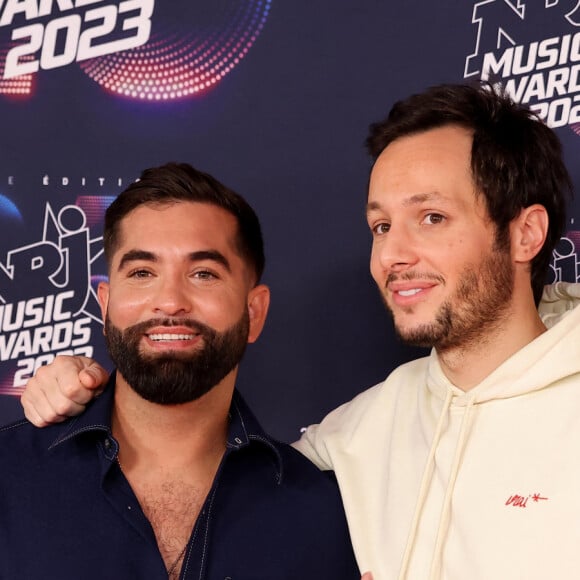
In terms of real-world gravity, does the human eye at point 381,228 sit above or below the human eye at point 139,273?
above

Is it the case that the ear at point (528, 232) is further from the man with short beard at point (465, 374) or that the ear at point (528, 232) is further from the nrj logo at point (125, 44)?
the nrj logo at point (125, 44)

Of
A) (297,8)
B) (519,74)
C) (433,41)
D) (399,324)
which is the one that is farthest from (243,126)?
(399,324)

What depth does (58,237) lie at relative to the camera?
277 cm

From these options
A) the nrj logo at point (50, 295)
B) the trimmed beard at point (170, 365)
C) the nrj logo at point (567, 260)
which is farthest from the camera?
the nrj logo at point (50, 295)

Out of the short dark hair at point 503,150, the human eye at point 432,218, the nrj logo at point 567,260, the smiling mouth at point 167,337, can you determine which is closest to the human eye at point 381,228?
the human eye at point 432,218

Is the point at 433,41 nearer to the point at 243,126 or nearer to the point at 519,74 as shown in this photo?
the point at 519,74

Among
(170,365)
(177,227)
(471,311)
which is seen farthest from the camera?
(177,227)

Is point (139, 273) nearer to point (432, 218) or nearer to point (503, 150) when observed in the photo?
point (432, 218)

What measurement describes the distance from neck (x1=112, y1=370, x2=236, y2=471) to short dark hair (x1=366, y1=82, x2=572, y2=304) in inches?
29.6

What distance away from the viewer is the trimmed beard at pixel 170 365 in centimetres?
212

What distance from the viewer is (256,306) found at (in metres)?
2.37

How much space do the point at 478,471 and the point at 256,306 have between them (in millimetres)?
740

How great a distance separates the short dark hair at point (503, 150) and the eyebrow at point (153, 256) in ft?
1.57

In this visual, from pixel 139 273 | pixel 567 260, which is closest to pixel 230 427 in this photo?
pixel 139 273
